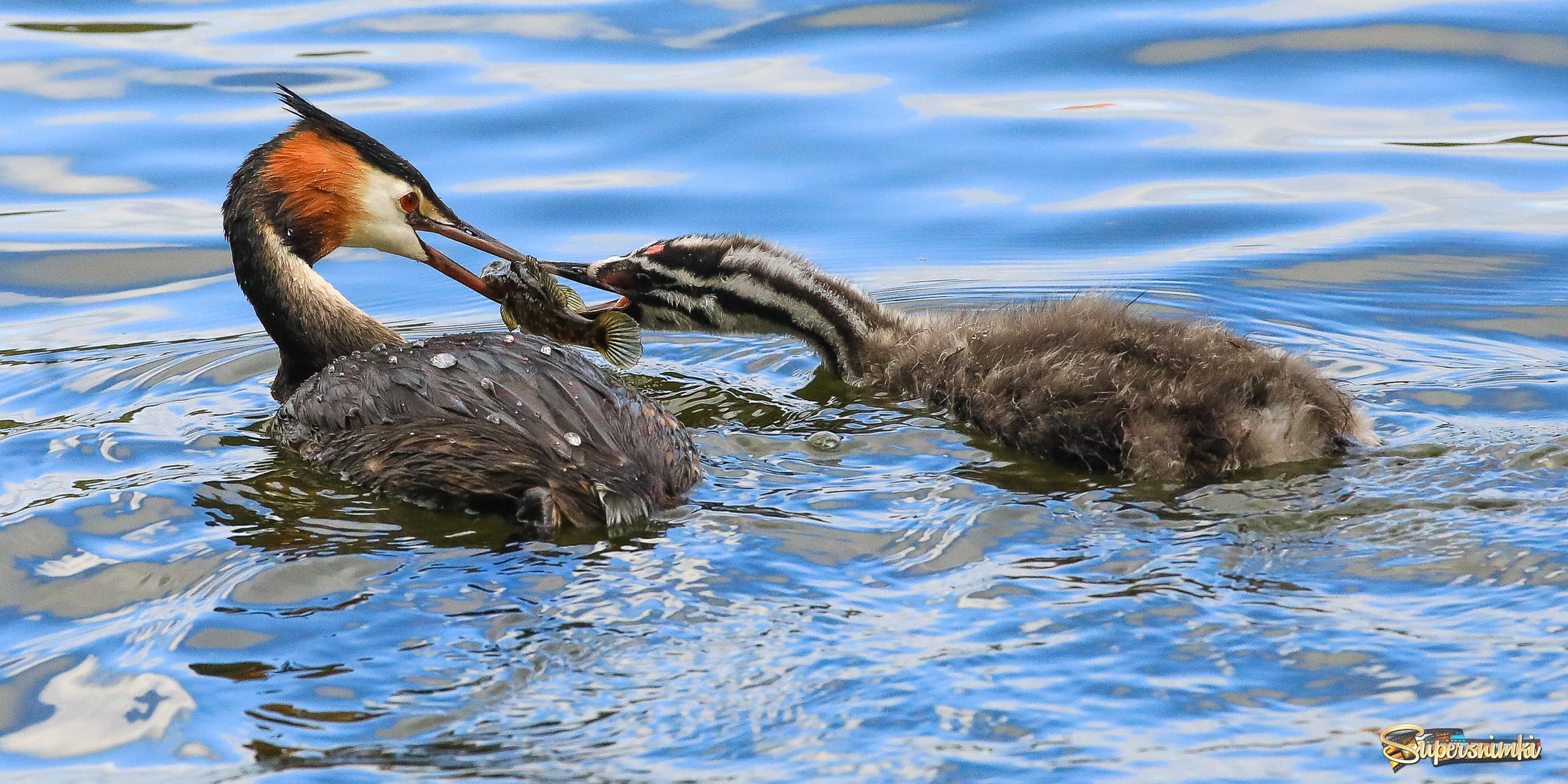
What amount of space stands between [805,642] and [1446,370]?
137 inches

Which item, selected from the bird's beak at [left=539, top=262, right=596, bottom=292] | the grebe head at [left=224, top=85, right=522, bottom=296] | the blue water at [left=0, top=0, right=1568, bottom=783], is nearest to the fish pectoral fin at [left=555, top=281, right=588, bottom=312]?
the bird's beak at [left=539, top=262, right=596, bottom=292]

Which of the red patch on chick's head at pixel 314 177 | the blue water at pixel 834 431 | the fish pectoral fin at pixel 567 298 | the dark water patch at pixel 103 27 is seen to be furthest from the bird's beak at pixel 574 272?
the dark water patch at pixel 103 27

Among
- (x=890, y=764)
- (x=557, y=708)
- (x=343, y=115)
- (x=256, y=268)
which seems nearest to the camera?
(x=890, y=764)

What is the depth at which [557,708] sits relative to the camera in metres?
4.12

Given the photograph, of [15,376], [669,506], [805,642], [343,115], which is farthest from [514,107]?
[805,642]

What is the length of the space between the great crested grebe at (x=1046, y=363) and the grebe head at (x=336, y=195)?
58cm

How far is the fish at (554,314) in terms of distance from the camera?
6867 mm

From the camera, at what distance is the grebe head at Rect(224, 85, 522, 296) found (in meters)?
6.61

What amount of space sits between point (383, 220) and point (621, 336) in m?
1.05

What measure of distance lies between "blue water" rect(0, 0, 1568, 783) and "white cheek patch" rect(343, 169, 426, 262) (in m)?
0.89

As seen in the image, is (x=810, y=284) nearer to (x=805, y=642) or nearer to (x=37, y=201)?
(x=805, y=642)

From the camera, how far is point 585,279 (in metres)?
7.17

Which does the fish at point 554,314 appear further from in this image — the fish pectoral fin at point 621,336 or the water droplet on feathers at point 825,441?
the water droplet on feathers at point 825,441

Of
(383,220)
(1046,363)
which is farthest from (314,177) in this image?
(1046,363)
